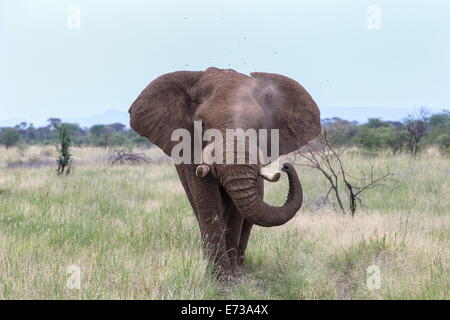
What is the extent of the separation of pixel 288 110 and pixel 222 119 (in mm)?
1353

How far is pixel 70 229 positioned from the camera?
23.6ft

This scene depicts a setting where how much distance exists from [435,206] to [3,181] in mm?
9945

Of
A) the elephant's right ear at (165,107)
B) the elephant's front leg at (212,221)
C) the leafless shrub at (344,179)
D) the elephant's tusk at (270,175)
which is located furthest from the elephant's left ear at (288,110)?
the leafless shrub at (344,179)

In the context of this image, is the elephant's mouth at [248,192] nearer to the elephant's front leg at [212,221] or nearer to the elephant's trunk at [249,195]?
the elephant's trunk at [249,195]

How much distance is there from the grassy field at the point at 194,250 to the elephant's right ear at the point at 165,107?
131 centimetres

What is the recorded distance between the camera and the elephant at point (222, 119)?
5.19 meters

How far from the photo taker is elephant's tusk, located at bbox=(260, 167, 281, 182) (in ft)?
14.7

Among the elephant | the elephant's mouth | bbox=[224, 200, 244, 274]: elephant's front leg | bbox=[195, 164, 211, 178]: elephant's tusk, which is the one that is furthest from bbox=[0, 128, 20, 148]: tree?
the elephant's mouth

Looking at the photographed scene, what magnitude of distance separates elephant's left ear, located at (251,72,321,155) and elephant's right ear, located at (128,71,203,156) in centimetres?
80

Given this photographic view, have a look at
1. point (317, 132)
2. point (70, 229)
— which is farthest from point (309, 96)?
Answer: point (70, 229)

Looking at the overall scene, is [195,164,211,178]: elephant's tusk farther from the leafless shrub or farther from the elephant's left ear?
the leafless shrub

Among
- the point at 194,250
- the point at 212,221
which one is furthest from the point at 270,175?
the point at 194,250

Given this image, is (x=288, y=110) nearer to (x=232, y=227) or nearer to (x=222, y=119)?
(x=222, y=119)
